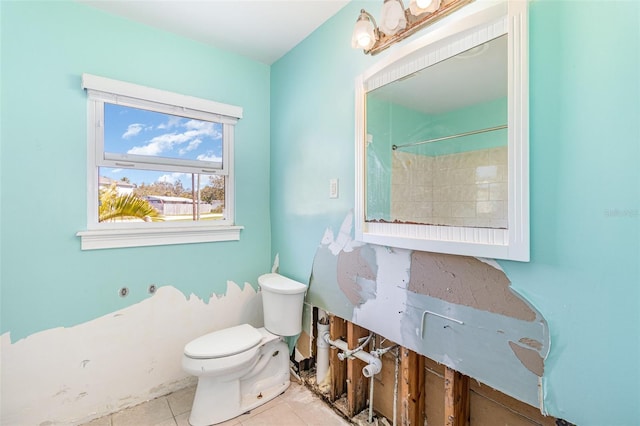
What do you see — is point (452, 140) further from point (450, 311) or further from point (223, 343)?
point (223, 343)

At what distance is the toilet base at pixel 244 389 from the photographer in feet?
5.39

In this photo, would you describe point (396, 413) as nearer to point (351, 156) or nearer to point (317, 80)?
point (351, 156)

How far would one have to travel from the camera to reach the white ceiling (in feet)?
5.39

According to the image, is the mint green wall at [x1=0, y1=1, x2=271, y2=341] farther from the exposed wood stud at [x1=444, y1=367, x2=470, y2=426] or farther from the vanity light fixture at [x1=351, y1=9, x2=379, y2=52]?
the exposed wood stud at [x1=444, y1=367, x2=470, y2=426]

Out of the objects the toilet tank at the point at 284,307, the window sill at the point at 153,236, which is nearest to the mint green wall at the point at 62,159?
the window sill at the point at 153,236

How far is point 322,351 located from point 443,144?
1464mm

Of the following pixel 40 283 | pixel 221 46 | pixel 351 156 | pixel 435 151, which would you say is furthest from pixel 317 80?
pixel 40 283

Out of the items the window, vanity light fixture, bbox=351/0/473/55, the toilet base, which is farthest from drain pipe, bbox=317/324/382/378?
vanity light fixture, bbox=351/0/473/55

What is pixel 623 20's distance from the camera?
80 centimetres

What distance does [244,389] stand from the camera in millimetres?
1806

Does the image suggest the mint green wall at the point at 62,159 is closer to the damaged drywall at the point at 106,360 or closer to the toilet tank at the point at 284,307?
the damaged drywall at the point at 106,360

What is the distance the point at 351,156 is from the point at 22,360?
6.66ft

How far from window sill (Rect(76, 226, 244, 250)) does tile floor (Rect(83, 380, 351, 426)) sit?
988 mm

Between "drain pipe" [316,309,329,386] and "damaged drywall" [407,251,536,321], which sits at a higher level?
"damaged drywall" [407,251,536,321]
